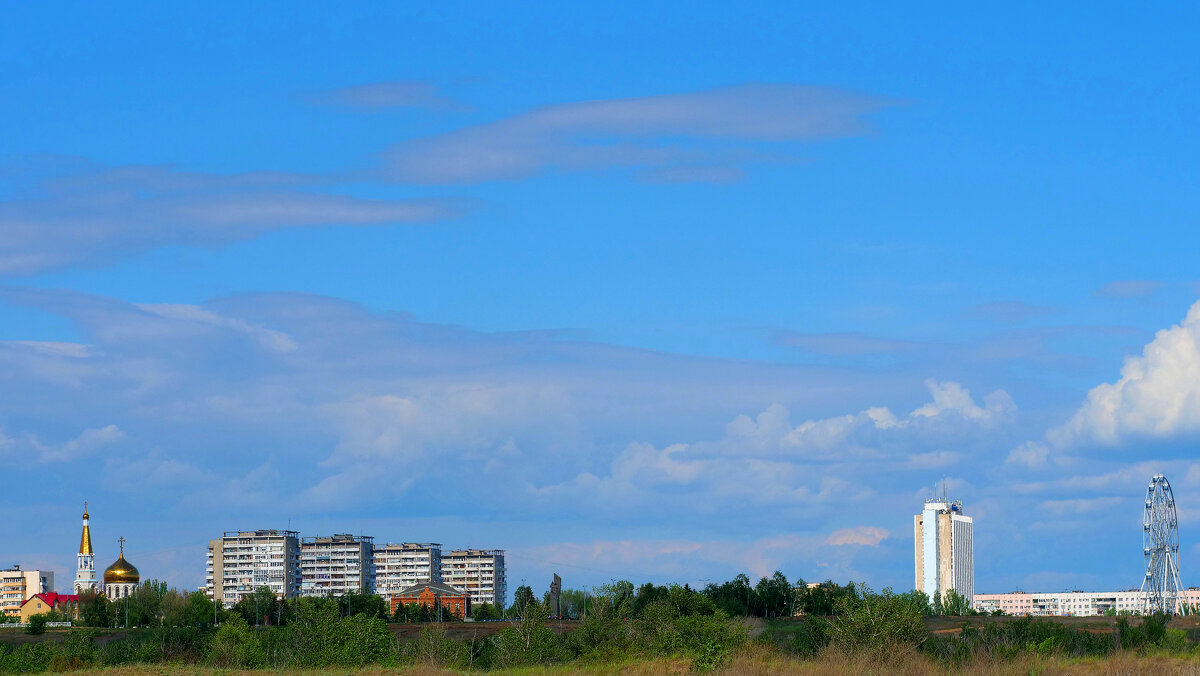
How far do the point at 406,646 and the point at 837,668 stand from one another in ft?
66.3

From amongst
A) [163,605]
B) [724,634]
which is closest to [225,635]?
[724,634]

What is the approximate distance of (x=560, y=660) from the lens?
49.8 metres

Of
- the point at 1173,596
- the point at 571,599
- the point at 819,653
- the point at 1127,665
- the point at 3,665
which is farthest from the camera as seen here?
the point at 571,599

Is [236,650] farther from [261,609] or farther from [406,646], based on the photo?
[261,609]

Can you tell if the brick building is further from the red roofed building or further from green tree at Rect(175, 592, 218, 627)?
the red roofed building

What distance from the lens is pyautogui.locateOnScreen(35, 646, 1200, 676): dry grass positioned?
35.8 meters

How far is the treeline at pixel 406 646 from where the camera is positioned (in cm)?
4734

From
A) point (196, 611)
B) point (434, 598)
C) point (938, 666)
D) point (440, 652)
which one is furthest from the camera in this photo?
point (434, 598)

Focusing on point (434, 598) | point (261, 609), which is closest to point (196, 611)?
point (261, 609)

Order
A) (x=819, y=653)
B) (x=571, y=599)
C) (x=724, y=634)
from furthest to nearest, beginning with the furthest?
(x=571, y=599), (x=724, y=634), (x=819, y=653)

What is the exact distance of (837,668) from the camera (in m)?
36.5

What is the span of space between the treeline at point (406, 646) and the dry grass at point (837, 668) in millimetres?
1491

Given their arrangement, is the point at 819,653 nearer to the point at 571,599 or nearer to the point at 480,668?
the point at 480,668

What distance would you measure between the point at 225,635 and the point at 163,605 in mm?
99808
